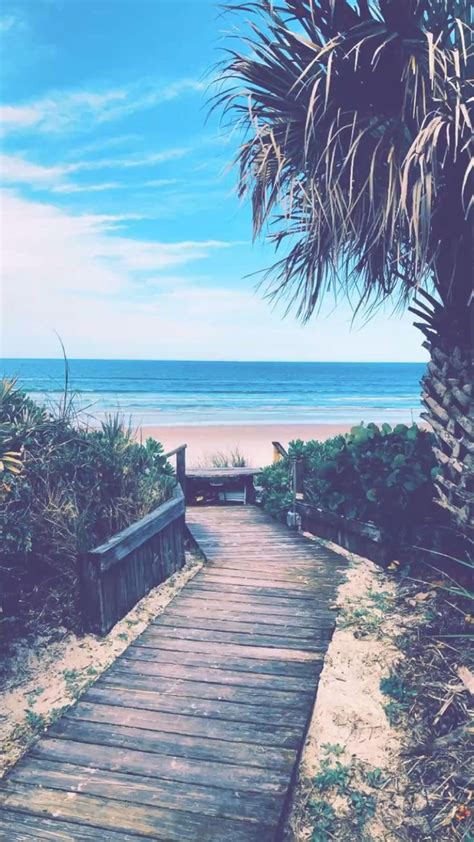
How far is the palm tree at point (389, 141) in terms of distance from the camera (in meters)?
4.14

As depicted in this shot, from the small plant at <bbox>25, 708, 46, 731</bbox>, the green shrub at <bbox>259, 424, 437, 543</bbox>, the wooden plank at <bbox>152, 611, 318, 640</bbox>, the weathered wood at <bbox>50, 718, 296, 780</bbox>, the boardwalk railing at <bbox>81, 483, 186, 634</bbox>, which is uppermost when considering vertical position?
the green shrub at <bbox>259, 424, 437, 543</bbox>

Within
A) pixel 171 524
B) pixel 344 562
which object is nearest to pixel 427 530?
pixel 344 562

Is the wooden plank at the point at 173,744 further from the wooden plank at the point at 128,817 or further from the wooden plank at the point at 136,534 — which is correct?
the wooden plank at the point at 136,534

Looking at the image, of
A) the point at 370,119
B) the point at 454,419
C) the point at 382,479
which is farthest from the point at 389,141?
the point at 382,479

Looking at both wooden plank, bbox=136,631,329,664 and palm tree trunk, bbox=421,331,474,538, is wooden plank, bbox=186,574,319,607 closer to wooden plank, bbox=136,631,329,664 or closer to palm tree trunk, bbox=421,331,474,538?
wooden plank, bbox=136,631,329,664

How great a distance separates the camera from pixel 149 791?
274 cm

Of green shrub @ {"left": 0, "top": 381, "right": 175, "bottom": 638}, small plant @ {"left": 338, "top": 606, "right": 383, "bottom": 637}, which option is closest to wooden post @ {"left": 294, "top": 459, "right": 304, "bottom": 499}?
green shrub @ {"left": 0, "top": 381, "right": 175, "bottom": 638}

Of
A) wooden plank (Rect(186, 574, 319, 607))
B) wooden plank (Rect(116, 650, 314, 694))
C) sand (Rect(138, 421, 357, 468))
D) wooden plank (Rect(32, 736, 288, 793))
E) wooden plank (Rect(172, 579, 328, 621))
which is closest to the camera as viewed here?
wooden plank (Rect(32, 736, 288, 793))

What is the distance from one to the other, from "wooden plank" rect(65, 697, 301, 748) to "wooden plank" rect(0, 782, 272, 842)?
0.61 metres

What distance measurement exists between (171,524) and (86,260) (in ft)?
316

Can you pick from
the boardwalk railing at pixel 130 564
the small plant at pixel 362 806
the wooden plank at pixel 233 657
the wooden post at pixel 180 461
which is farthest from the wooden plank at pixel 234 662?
the wooden post at pixel 180 461

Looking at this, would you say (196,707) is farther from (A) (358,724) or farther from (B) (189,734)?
(A) (358,724)

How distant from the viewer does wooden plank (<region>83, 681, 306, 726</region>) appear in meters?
3.36

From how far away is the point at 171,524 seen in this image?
609cm
